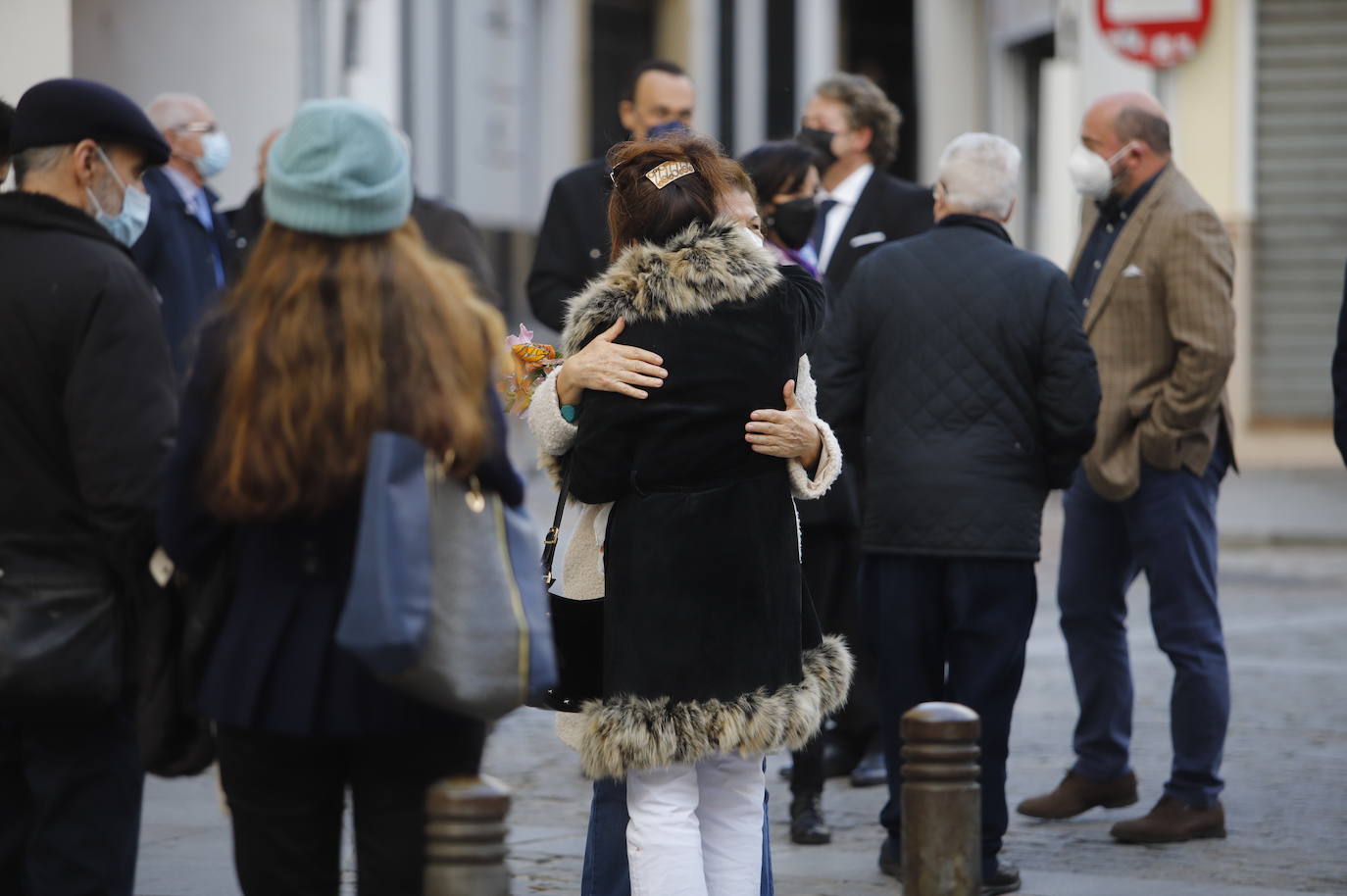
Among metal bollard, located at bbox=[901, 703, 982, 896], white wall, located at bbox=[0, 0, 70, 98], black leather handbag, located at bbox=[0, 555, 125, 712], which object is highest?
white wall, located at bbox=[0, 0, 70, 98]

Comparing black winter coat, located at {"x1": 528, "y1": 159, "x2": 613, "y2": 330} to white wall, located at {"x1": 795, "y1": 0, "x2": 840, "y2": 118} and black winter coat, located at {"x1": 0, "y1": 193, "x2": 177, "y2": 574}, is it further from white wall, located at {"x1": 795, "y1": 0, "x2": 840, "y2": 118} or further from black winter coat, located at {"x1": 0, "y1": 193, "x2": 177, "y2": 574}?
white wall, located at {"x1": 795, "y1": 0, "x2": 840, "y2": 118}

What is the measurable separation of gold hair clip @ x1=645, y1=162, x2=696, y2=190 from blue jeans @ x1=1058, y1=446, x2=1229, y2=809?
8.84 feet

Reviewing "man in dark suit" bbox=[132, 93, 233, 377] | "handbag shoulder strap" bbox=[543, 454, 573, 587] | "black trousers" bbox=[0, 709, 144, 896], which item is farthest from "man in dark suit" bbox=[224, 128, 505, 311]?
"black trousers" bbox=[0, 709, 144, 896]

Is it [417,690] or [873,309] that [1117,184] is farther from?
[417,690]

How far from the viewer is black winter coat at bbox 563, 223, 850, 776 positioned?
4395 mm

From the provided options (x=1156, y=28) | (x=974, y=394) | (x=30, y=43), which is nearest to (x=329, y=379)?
(x=974, y=394)

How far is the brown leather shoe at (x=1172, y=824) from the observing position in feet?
21.1

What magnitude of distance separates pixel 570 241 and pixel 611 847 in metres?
3.20

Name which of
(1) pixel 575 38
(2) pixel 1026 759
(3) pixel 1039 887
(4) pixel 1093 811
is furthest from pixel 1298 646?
(1) pixel 575 38

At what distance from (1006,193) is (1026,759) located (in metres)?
2.65

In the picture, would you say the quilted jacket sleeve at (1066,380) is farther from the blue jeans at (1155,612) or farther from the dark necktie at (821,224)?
the dark necktie at (821,224)

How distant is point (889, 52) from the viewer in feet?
101

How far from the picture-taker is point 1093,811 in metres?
6.96

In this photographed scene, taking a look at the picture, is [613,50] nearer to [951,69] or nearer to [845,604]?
[951,69]
